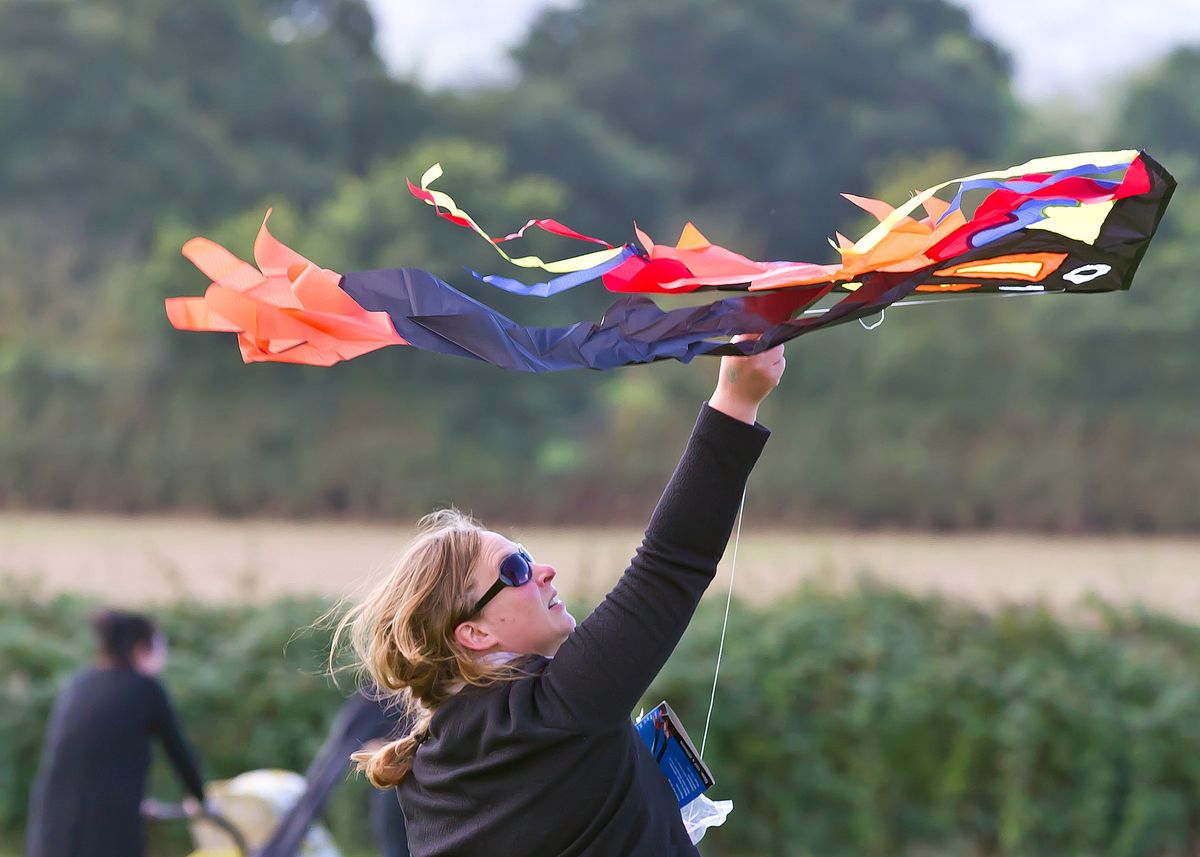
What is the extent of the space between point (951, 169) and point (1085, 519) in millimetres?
5329

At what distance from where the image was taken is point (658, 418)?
19.2m

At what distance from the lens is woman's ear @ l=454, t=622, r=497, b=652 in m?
2.03

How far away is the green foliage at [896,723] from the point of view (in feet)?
21.4

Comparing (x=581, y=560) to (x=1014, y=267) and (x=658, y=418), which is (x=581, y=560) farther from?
(x=658, y=418)

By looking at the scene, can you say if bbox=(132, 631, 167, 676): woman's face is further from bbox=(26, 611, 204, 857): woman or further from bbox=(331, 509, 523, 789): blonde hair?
bbox=(331, 509, 523, 789): blonde hair

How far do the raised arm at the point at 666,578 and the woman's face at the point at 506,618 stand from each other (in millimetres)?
168

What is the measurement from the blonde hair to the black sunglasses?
21 millimetres

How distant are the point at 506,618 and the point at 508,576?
6 centimetres

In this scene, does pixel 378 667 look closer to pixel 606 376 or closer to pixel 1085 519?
pixel 1085 519

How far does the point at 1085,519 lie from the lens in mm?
17984

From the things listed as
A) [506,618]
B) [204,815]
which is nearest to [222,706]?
[204,815]

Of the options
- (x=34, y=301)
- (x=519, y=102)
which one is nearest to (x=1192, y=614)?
(x=34, y=301)

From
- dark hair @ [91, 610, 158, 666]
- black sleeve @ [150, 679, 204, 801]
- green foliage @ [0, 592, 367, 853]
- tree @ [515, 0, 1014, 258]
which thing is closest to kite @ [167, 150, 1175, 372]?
dark hair @ [91, 610, 158, 666]

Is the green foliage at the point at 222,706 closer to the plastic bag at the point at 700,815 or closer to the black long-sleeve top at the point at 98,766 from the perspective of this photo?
the black long-sleeve top at the point at 98,766
